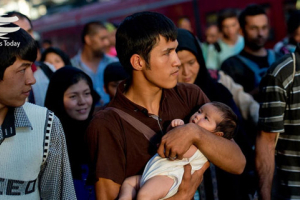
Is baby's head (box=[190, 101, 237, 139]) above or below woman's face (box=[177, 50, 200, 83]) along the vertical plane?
below

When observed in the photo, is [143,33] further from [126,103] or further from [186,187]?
[186,187]

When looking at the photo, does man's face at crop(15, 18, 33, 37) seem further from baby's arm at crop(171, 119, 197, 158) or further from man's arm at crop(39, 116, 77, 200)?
baby's arm at crop(171, 119, 197, 158)

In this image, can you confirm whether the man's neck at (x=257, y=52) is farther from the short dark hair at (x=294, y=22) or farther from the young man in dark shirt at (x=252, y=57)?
the short dark hair at (x=294, y=22)

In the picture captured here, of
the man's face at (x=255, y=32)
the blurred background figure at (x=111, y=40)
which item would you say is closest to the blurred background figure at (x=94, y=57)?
the blurred background figure at (x=111, y=40)

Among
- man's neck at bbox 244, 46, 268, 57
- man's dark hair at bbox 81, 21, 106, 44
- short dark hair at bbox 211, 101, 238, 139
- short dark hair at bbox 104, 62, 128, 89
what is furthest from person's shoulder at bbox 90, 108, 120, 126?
man's dark hair at bbox 81, 21, 106, 44

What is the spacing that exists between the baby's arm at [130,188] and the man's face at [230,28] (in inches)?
239

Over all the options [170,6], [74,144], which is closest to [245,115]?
[74,144]

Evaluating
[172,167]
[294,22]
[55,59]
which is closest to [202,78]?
[172,167]

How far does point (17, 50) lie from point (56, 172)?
77cm

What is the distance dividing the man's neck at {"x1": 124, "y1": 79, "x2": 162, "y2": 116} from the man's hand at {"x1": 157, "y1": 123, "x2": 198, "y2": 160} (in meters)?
0.31

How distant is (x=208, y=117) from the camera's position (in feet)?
9.18

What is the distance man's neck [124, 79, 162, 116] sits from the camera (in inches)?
109

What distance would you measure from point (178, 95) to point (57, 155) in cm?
87

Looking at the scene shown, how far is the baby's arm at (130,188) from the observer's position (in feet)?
8.02
